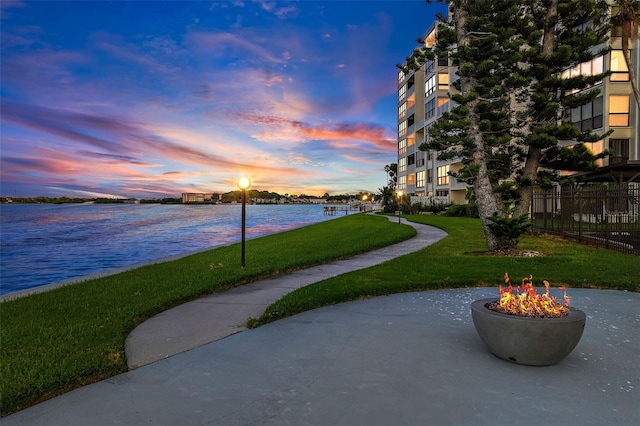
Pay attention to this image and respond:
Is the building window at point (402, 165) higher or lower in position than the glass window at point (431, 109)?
lower

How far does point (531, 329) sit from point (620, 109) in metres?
29.6

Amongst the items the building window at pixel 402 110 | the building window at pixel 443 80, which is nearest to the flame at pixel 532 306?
the building window at pixel 443 80

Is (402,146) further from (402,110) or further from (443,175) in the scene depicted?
(443,175)

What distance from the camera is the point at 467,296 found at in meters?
7.52

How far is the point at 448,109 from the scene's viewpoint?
1593 inches

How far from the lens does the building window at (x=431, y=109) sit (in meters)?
45.8

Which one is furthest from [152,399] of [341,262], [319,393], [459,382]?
[341,262]

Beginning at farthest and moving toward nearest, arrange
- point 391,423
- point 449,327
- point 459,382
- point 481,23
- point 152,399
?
point 481,23
point 449,327
point 459,382
point 152,399
point 391,423

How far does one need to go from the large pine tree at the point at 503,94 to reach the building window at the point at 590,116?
12.3 m

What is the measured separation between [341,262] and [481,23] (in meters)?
9.29

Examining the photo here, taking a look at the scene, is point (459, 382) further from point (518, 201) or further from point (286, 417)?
point (518, 201)

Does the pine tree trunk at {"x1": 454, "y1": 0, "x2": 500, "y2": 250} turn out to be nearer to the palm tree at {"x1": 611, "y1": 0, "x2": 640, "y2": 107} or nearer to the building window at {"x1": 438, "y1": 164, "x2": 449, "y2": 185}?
the palm tree at {"x1": 611, "y1": 0, "x2": 640, "y2": 107}

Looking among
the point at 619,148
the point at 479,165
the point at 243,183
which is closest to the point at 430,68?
the point at 619,148

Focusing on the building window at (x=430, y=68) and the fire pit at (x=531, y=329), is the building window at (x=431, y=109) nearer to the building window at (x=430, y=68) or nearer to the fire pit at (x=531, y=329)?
the building window at (x=430, y=68)
